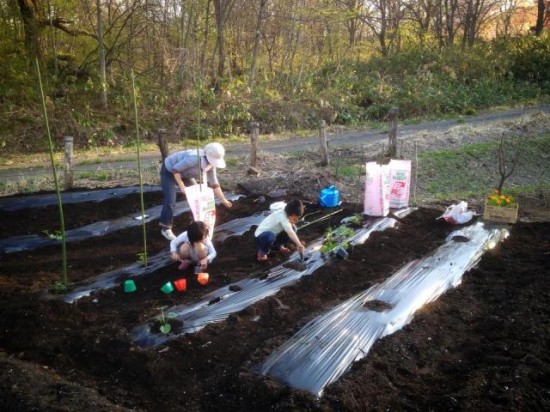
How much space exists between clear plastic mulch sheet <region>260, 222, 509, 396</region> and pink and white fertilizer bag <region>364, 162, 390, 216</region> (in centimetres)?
114

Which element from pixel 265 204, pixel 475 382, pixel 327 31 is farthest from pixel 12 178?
pixel 327 31

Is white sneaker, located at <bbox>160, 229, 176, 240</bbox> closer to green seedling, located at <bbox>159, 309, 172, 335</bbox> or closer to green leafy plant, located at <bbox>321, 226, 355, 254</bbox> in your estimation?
green leafy plant, located at <bbox>321, 226, 355, 254</bbox>

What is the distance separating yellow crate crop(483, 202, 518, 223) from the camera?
18.7ft

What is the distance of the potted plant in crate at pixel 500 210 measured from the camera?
18.8ft

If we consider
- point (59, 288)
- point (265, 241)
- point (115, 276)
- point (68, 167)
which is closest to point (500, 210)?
point (265, 241)

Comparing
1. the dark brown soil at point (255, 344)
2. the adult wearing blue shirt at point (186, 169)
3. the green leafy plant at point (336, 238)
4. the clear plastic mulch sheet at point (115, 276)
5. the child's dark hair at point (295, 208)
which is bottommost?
the dark brown soil at point (255, 344)

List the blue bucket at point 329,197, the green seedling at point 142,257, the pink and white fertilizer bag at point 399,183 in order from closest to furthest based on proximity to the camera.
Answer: the green seedling at point 142,257
the pink and white fertilizer bag at point 399,183
the blue bucket at point 329,197

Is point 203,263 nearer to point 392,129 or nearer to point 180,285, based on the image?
point 180,285

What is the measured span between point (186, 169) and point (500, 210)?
3.82 metres

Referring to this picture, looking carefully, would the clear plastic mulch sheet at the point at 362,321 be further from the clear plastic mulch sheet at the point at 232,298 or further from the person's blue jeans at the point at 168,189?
the person's blue jeans at the point at 168,189

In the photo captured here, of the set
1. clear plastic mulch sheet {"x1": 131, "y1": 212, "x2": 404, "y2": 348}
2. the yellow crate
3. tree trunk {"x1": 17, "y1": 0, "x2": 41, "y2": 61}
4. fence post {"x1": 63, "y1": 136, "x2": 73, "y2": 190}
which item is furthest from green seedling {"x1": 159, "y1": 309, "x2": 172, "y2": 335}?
tree trunk {"x1": 17, "y1": 0, "x2": 41, "y2": 61}

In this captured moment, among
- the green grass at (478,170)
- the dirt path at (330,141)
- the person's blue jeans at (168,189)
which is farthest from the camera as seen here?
the dirt path at (330,141)

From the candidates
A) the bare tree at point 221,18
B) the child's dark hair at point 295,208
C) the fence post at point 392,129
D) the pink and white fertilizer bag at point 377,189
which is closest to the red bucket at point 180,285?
the child's dark hair at point 295,208

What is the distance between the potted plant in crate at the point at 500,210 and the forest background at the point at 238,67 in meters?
7.92
